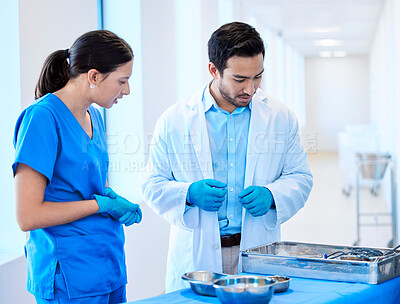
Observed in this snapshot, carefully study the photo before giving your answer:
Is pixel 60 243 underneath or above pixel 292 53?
underneath

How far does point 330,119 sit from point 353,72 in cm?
149

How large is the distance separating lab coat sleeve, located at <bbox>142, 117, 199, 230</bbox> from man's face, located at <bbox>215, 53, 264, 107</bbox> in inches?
11.5

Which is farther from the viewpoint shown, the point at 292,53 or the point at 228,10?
the point at 292,53

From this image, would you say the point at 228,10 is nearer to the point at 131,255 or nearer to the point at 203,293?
the point at 131,255

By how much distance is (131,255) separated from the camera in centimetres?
323

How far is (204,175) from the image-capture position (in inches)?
80.1

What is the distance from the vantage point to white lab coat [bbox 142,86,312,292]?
2.00m

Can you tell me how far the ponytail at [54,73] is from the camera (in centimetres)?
167

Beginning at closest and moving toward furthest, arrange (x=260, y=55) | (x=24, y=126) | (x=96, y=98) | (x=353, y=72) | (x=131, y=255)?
1. (x=24, y=126)
2. (x=96, y=98)
3. (x=260, y=55)
4. (x=131, y=255)
5. (x=353, y=72)

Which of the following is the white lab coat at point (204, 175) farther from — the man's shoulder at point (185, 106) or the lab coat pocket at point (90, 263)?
the lab coat pocket at point (90, 263)

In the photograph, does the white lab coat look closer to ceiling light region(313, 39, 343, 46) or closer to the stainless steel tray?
the stainless steel tray

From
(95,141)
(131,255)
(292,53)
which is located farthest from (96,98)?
(292,53)

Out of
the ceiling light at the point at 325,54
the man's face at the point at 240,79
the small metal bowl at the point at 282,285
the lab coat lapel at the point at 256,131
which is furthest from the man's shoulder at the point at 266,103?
the ceiling light at the point at 325,54

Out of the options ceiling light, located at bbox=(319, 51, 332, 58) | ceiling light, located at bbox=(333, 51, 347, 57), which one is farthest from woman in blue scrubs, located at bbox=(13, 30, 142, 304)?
ceiling light, located at bbox=(333, 51, 347, 57)
